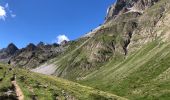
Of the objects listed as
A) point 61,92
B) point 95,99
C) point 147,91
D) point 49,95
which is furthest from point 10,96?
point 147,91

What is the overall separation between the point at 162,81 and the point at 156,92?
3110 centimetres

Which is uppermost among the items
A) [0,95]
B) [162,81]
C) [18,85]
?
[162,81]

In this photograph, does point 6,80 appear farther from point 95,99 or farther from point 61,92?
point 95,99

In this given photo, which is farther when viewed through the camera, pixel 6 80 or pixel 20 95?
pixel 6 80

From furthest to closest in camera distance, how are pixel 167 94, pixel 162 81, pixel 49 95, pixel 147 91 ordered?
pixel 162 81 → pixel 147 91 → pixel 167 94 → pixel 49 95

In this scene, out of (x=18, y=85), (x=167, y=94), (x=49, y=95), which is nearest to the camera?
(x=49, y=95)

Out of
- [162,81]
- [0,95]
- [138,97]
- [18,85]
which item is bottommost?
[0,95]

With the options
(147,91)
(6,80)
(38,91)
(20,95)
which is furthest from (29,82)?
(147,91)

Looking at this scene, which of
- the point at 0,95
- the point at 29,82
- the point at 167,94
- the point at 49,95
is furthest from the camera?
the point at 167,94

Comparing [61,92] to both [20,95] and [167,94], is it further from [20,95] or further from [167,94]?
[167,94]

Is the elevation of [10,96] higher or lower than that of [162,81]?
lower

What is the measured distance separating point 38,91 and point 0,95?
990 cm

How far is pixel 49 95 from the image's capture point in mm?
59062

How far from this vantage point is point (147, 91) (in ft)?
536
